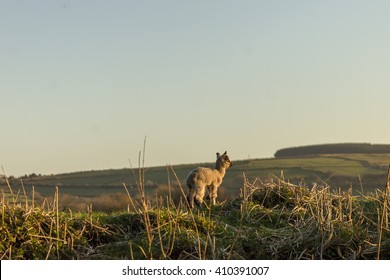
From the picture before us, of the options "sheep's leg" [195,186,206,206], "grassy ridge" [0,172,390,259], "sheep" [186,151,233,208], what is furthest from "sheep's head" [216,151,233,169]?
"grassy ridge" [0,172,390,259]

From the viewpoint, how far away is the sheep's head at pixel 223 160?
1733cm

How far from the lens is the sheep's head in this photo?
17.3 metres

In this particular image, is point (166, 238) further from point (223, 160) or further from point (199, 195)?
point (223, 160)

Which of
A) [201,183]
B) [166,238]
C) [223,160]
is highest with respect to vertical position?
[223,160]

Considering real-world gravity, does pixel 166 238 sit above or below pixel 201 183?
below

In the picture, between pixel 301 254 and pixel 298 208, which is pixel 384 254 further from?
pixel 298 208

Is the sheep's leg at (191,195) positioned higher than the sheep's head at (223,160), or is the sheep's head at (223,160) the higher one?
the sheep's head at (223,160)

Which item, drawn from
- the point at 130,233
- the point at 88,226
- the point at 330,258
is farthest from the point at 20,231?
the point at 330,258

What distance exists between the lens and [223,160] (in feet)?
57.0

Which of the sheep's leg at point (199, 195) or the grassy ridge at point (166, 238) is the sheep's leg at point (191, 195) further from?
the grassy ridge at point (166, 238)

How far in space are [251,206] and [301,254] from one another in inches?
173

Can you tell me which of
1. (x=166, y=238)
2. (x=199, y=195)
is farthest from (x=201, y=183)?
(x=166, y=238)

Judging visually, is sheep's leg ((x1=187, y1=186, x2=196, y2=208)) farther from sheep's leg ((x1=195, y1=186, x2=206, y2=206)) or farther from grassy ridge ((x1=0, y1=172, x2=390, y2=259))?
grassy ridge ((x1=0, y1=172, x2=390, y2=259))

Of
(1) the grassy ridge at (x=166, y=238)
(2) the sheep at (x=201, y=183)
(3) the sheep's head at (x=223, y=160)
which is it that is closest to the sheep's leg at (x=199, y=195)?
(2) the sheep at (x=201, y=183)
